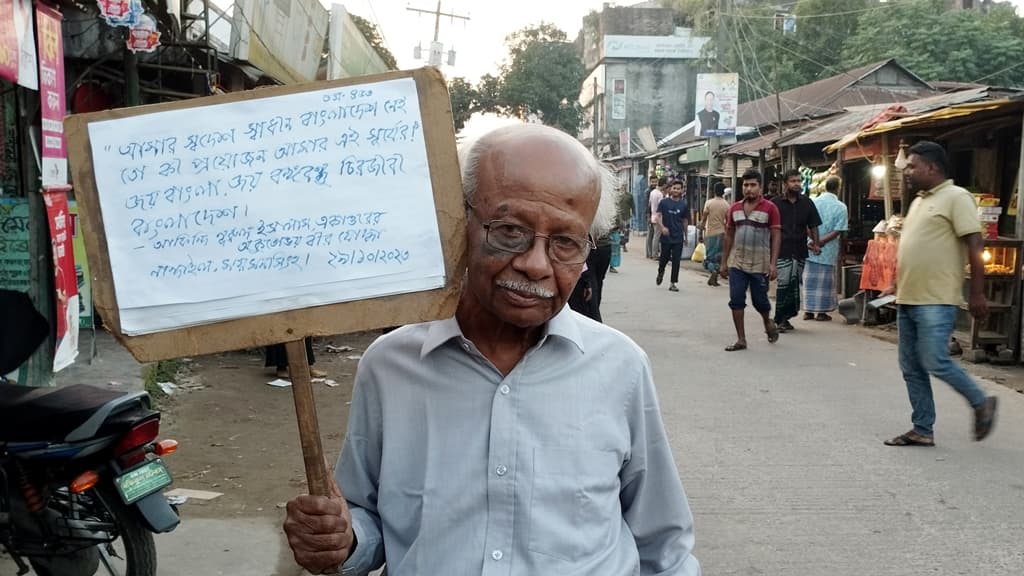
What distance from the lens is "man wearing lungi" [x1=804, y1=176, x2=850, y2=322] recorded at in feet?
37.1

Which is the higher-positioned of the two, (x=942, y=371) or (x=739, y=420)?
(x=942, y=371)

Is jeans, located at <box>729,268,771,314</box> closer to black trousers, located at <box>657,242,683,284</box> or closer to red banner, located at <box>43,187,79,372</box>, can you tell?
black trousers, located at <box>657,242,683,284</box>

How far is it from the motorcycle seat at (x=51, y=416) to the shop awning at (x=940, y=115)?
7983mm

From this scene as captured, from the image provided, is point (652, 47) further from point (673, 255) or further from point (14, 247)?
point (14, 247)

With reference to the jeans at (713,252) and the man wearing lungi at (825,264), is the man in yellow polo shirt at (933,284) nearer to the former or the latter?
the man wearing lungi at (825,264)

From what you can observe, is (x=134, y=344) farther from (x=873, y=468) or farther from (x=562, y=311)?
(x=873, y=468)

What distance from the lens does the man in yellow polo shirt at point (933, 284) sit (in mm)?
5574

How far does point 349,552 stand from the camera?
157cm

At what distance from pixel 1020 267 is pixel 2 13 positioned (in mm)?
8040

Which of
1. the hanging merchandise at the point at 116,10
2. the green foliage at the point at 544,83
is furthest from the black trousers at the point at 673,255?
the green foliage at the point at 544,83

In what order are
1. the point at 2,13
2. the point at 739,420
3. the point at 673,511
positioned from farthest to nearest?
the point at 739,420 → the point at 2,13 → the point at 673,511

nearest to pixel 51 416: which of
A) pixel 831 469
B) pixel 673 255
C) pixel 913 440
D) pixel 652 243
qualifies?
pixel 831 469

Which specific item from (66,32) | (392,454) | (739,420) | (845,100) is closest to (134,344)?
(392,454)

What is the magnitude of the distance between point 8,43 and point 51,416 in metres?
2.39
